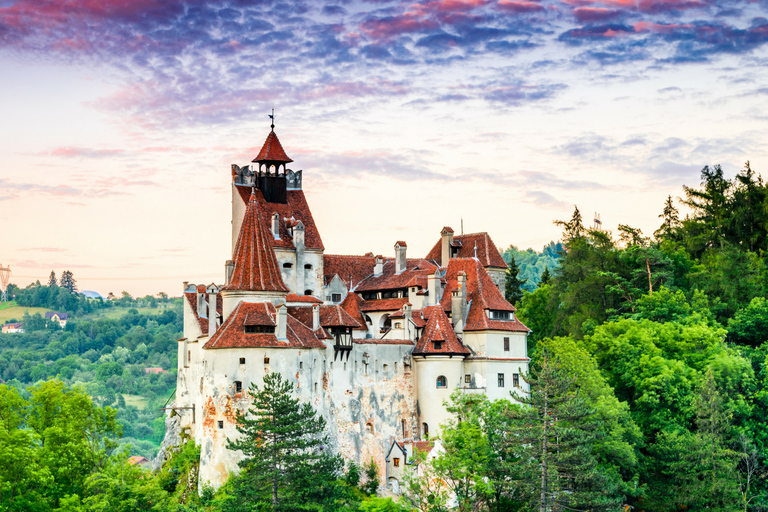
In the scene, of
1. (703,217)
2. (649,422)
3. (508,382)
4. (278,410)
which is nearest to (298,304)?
(278,410)

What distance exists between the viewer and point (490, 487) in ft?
202

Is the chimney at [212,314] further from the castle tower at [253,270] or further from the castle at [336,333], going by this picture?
the castle tower at [253,270]

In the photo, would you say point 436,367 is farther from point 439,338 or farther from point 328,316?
point 328,316

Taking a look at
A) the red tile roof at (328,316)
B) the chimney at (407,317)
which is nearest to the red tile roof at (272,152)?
the red tile roof at (328,316)

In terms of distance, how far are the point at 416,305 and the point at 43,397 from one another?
29.7 meters

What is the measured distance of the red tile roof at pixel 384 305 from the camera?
259 feet

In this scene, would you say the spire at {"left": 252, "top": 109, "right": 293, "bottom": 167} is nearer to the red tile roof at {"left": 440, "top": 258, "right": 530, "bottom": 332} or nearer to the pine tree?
the red tile roof at {"left": 440, "top": 258, "right": 530, "bottom": 332}

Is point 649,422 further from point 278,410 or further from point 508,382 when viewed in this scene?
point 278,410

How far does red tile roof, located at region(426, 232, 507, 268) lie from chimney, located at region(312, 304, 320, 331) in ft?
53.9

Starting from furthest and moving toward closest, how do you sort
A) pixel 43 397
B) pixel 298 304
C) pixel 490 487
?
pixel 298 304, pixel 43 397, pixel 490 487

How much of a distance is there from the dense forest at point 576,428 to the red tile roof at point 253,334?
3.24m

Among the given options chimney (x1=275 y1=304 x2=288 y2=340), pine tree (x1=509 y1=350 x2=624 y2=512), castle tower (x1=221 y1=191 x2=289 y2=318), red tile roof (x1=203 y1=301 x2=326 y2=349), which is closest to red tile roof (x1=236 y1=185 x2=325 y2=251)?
castle tower (x1=221 y1=191 x2=289 y2=318)

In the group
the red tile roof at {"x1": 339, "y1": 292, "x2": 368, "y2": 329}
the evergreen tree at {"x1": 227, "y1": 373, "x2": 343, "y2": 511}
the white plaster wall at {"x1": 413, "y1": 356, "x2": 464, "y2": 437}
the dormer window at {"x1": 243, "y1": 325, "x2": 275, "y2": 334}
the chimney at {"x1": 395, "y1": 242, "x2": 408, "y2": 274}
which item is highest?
the chimney at {"x1": 395, "y1": 242, "x2": 408, "y2": 274}

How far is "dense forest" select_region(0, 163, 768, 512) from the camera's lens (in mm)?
62094
